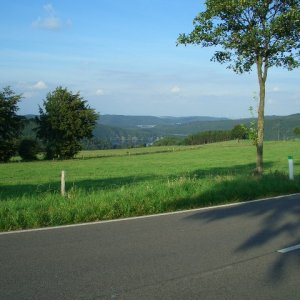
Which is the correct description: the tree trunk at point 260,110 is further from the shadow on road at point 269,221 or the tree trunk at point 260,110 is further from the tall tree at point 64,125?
the tall tree at point 64,125

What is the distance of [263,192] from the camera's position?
1356 centimetres

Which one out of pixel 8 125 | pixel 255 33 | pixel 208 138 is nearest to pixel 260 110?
pixel 255 33

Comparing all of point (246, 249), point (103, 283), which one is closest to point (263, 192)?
point (246, 249)

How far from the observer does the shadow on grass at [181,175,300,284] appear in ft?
22.6

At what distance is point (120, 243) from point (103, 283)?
205 cm

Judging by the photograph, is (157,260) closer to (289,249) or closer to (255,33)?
(289,249)

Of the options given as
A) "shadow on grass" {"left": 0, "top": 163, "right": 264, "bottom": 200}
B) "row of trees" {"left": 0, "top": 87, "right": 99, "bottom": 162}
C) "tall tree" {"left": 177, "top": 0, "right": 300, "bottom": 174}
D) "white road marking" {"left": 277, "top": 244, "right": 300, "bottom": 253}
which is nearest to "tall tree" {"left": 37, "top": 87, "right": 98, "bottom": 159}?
"row of trees" {"left": 0, "top": 87, "right": 99, "bottom": 162}

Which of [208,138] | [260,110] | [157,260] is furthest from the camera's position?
[208,138]

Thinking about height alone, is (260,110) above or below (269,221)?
above

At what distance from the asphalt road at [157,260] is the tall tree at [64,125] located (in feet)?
184

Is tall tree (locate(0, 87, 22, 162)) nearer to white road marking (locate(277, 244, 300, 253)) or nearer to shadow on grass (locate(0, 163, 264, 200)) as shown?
shadow on grass (locate(0, 163, 264, 200))

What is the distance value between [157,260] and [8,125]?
57320 mm

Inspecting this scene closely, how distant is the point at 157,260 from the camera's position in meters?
6.36

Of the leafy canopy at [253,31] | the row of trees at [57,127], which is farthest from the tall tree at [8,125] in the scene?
the leafy canopy at [253,31]
